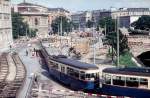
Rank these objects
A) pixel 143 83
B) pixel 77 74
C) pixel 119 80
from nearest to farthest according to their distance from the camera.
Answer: pixel 143 83, pixel 119 80, pixel 77 74

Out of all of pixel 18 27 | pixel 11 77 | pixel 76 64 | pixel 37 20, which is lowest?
pixel 11 77

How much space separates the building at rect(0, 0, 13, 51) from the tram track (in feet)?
110

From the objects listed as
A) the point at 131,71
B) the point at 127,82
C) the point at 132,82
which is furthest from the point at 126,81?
the point at 131,71

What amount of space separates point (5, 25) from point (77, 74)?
7343 centimetres

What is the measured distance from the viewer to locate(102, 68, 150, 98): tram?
33.5m

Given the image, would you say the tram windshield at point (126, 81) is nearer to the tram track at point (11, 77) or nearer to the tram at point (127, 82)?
Answer: the tram at point (127, 82)

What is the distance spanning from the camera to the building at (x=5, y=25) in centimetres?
10444

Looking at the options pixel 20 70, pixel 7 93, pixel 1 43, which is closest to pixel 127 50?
pixel 20 70

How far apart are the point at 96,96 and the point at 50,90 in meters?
6.05

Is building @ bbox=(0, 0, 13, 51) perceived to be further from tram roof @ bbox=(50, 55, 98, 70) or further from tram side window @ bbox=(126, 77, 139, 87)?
tram side window @ bbox=(126, 77, 139, 87)

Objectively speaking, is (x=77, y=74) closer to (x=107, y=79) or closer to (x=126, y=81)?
(x=107, y=79)

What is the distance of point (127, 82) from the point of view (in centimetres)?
3441

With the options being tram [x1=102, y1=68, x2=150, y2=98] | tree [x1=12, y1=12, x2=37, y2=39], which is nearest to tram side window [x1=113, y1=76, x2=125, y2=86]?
tram [x1=102, y1=68, x2=150, y2=98]

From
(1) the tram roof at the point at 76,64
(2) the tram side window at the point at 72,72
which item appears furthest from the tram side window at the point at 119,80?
(2) the tram side window at the point at 72,72
